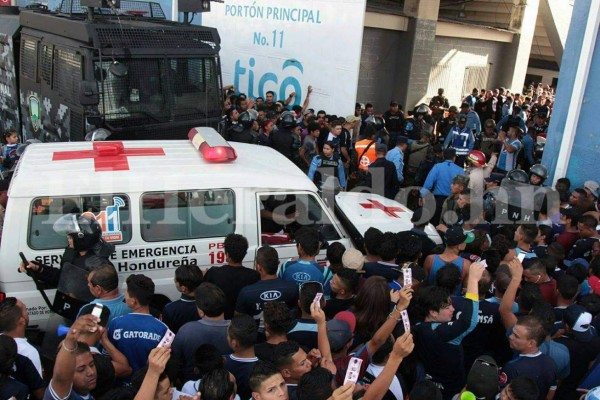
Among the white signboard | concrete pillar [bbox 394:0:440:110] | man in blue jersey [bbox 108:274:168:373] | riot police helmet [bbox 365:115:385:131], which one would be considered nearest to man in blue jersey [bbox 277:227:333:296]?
man in blue jersey [bbox 108:274:168:373]

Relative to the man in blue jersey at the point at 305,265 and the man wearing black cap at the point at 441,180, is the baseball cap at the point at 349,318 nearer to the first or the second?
the man in blue jersey at the point at 305,265

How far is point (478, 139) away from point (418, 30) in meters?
4.51

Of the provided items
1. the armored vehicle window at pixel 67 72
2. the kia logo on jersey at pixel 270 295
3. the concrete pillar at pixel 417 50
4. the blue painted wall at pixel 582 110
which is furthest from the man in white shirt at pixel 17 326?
the concrete pillar at pixel 417 50

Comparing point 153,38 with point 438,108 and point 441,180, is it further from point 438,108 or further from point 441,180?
point 438,108

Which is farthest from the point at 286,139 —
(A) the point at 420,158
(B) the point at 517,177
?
(B) the point at 517,177

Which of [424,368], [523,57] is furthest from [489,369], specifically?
[523,57]

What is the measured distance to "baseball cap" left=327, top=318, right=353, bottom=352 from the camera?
3.77 m

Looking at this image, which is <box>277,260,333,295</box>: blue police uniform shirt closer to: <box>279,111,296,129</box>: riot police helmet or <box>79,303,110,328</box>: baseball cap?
<box>79,303,110,328</box>: baseball cap

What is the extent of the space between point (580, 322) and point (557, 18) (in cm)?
1926

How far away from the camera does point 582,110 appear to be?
816 cm

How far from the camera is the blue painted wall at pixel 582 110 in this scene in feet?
26.2

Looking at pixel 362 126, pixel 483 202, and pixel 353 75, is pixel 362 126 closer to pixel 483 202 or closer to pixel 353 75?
pixel 353 75

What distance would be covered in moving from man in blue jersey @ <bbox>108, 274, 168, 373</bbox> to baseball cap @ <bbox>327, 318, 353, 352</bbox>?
1170mm

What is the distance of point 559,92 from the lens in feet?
27.7
